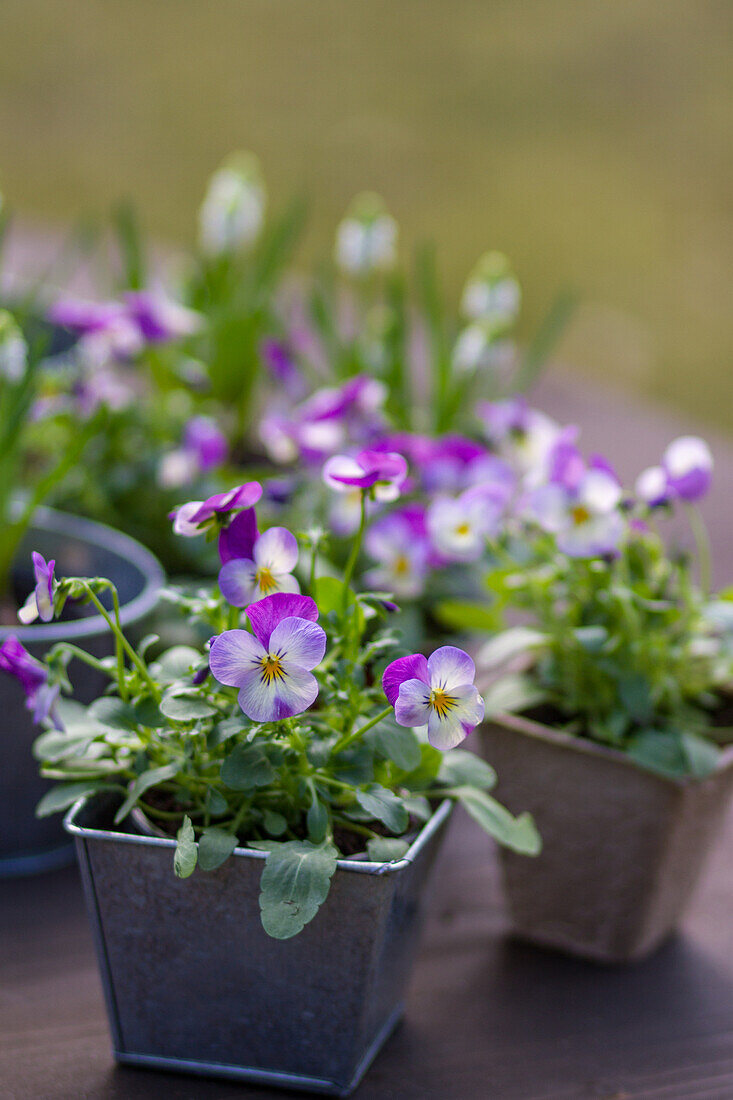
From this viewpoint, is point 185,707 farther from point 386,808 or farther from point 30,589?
point 30,589

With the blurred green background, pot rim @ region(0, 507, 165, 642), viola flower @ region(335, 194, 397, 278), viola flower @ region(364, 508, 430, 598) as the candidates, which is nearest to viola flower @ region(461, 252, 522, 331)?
viola flower @ region(335, 194, 397, 278)

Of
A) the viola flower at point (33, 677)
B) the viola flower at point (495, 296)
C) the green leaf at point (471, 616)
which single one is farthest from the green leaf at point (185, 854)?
the viola flower at point (495, 296)

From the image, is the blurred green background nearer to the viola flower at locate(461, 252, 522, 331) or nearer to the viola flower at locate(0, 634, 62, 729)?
the viola flower at locate(461, 252, 522, 331)

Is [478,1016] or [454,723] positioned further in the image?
[478,1016]

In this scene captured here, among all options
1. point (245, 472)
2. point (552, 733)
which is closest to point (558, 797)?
point (552, 733)

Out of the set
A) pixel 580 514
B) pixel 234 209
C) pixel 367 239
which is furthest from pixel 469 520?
pixel 234 209

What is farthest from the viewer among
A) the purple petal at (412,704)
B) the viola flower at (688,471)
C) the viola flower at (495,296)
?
the viola flower at (495,296)

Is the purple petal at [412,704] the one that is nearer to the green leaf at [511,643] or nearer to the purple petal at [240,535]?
the purple petal at [240,535]
